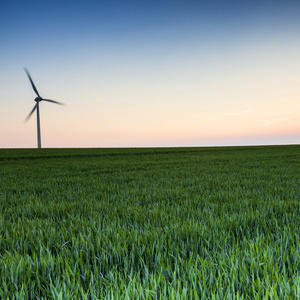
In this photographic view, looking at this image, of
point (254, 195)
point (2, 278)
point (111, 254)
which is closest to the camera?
point (2, 278)

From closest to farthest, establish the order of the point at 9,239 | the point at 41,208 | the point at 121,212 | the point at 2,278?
the point at 2,278
the point at 9,239
the point at 121,212
the point at 41,208

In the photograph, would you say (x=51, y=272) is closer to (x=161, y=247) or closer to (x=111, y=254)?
(x=111, y=254)

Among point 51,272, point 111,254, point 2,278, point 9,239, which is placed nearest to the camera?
point 2,278

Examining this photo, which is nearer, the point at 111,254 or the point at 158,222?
the point at 111,254

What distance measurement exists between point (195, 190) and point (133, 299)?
5410 mm

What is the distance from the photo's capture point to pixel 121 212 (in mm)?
4371

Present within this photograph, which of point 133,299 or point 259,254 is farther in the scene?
point 259,254

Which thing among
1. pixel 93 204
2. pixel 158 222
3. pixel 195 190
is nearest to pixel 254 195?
pixel 195 190

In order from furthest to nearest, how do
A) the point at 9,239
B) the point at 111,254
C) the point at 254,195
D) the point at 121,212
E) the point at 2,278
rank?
the point at 254,195, the point at 121,212, the point at 9,239, the point at 111,254, the point at 2,278

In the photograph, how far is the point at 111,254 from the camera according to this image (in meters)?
2.44

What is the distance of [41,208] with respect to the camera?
4.91m

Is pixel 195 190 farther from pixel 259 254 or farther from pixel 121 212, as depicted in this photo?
pixel 259 254

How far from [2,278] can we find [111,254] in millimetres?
897

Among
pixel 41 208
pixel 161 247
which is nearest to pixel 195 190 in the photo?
pixel 41 208
